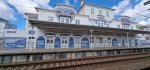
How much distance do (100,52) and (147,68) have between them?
6674mm

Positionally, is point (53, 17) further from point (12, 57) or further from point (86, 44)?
point (12, 57)

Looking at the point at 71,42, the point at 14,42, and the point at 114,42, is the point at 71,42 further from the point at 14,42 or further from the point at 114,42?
the point at 114,42

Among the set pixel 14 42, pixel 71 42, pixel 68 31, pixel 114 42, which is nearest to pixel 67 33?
pixel 68 31

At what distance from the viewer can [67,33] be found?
18141 millimetres

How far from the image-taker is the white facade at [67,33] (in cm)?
1656

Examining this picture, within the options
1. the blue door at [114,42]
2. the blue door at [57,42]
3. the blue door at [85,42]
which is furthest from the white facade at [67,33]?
the blue door at [114,42]

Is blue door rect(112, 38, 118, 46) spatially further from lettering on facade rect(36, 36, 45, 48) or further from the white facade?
lettering on facade rect(36, 36, 45, 48)

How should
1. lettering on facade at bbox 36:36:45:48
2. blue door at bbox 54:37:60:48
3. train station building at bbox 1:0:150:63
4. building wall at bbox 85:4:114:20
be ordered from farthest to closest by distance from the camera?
building wall at bbox 85:4:114:20 < blue door at bbox 54:37:60:48 < lettering on facade at bbox 36:36:45:48 < train station building at bbox 1:0:150:63

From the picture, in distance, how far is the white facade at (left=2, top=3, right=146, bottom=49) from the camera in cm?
1656

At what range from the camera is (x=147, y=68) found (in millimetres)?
5934

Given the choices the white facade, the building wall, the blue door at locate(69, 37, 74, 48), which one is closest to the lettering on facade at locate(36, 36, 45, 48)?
the white facade

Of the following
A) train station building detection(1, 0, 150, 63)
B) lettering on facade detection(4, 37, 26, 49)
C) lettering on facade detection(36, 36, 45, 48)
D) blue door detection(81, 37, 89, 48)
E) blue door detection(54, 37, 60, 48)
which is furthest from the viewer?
blue door detection(81, 37, 89, 48)

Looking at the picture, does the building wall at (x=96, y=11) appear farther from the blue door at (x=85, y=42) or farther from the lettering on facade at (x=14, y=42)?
the lettering on facade at (x=14, y=42)

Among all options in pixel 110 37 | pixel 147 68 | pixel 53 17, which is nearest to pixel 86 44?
pixel 110 37
